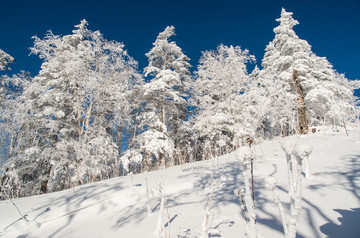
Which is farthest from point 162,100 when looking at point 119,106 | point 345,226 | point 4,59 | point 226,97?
point 345,226

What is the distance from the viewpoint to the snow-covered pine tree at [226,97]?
13273 mm

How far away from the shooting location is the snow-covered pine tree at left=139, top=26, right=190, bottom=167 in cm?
1130

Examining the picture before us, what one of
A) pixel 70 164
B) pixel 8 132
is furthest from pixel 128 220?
pixel 8 132

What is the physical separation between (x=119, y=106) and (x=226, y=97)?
8.64 m

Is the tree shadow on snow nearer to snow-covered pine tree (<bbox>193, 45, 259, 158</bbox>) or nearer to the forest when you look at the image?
the forest

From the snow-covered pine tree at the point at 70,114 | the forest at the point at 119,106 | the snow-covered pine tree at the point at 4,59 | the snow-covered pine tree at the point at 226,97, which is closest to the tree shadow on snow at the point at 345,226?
the forest at the point at 119,106

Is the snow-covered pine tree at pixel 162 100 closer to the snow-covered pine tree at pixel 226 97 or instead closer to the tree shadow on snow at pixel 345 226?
the snow-covered pine tree at pixel 226 97

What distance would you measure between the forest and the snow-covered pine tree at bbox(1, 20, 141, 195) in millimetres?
58

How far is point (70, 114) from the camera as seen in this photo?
31.5 ft

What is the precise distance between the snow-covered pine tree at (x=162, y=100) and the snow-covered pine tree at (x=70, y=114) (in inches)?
76.5

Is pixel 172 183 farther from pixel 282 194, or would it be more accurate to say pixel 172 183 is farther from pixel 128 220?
pixel 282 194

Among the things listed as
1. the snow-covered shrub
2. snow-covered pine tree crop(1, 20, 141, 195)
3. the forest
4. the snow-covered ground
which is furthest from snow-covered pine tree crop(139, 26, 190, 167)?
the snow-covered shrub

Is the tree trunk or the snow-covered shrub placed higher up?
the tree trunk

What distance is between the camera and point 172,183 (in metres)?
3.40
